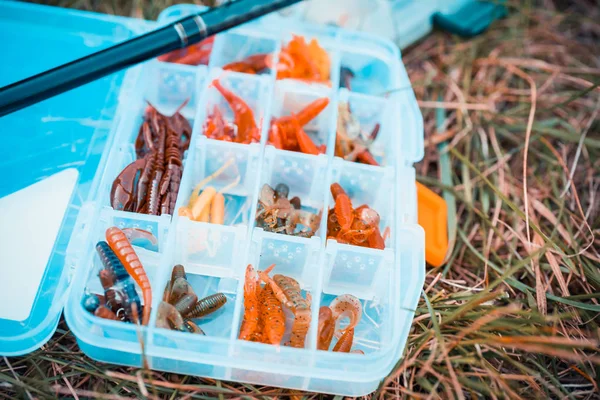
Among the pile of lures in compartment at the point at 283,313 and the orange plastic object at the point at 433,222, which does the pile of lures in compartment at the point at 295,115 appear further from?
the pile of lures in compartment at the point at 283,313

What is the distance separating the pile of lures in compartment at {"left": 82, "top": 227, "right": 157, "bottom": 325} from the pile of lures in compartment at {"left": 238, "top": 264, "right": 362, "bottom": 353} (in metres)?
0.29

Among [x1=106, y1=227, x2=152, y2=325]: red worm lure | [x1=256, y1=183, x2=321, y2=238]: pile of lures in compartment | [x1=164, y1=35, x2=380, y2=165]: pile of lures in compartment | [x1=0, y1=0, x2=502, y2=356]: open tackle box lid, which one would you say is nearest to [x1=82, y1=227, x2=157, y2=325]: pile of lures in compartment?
[x1=106, y1=227, x2=152, y2=325]: red worm lure

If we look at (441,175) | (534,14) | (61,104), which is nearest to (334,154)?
(441,175)

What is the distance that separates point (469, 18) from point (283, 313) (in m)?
1.91

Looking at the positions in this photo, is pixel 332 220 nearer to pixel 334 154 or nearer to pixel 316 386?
pixel 334 154

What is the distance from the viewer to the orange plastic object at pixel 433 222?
2.02 meters

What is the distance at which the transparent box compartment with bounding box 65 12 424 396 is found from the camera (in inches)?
61.6

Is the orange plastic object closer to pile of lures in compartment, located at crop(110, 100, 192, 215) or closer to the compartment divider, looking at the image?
the compartment divider

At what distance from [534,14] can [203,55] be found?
186cm

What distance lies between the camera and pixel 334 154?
7.10 ft

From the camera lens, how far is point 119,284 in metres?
1.58

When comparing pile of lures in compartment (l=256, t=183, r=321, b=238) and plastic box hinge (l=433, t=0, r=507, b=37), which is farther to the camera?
plastic box hinge (l=433, t=0, r=507, b=37)

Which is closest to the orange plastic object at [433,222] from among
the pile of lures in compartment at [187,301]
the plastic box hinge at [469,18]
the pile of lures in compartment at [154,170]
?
the pile of lures in compartment at [187,301]

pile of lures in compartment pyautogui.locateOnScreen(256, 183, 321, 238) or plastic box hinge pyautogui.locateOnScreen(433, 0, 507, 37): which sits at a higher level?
plastic box hinge pyautogui.locateOnScreen(433, 0, 507, 37)
